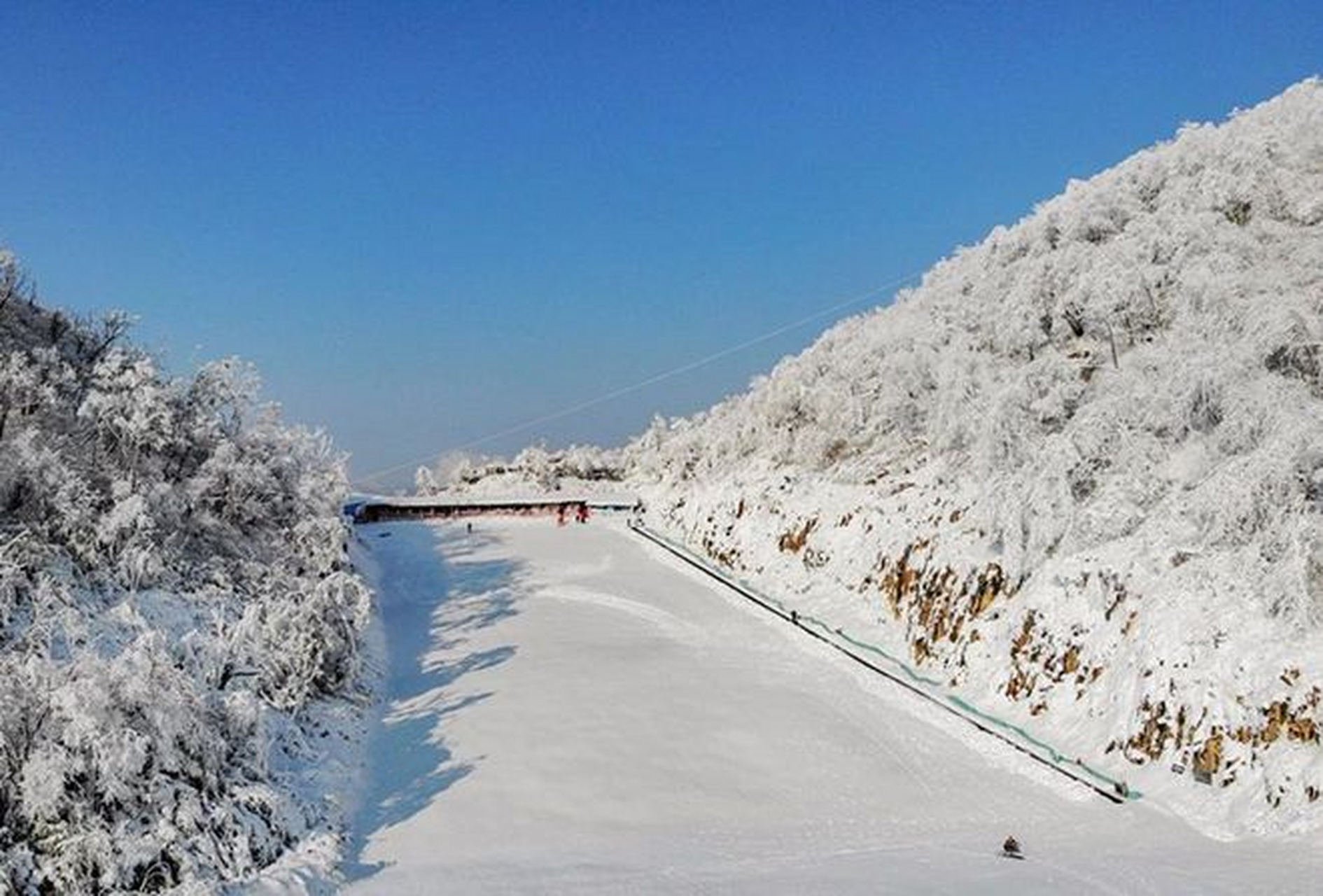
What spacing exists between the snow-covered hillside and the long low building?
18.4 meters

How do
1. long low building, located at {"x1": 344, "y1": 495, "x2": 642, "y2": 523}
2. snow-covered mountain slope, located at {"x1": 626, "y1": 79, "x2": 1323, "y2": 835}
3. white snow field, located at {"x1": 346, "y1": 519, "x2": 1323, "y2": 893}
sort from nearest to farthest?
1. white snow field, located at {"x1": 346, "y1": 519, "x2": 1323, "y2": 893}
2. snow-covered mountain slope, located at {"x1": 626, "y1": 79, "x2": 1323, "y2": 835}
3. long low building, located at {"x1": 344, "y1": 495, "x2": 642, "y2": 523}

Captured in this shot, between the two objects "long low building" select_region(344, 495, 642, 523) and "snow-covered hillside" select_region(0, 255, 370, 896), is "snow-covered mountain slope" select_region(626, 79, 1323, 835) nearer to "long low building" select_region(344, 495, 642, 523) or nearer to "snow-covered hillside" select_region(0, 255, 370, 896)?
"long low building" select_region(344, 495, 642, 523)

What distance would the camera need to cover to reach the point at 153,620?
57.3 ft

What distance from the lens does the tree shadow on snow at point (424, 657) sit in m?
15.8

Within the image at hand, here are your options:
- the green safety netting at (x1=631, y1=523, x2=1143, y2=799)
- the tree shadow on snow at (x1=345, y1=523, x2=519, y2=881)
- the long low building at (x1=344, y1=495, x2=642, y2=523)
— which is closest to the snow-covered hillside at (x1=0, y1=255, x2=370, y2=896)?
the tree shadow on snow at (x1=345, y1=523, x2=519, y2=881)

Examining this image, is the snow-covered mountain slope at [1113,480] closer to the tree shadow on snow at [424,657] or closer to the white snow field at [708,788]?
the white snow field at [708,788]

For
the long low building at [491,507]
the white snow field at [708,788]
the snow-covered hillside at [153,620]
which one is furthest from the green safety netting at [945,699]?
the long low building at [491,507]

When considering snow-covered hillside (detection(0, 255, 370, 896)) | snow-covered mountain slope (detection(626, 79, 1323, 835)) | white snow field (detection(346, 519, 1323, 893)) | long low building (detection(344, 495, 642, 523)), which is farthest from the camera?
long low building (detection(344, 495, 642, 523))

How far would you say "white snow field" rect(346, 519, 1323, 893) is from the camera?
1279cm

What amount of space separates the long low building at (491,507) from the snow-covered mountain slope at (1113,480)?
10453mm

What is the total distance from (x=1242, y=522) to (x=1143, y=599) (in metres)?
2.27

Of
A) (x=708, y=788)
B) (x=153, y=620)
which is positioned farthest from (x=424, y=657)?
(x=708, y=788)

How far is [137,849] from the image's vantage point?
11.6m

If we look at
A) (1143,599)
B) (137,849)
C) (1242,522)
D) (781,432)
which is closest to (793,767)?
(1143,599)
